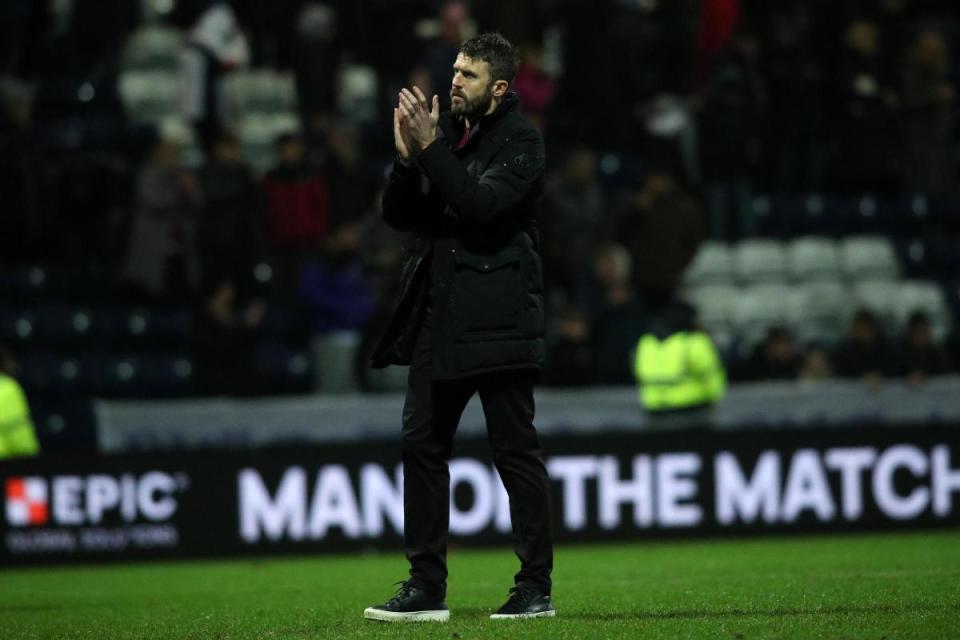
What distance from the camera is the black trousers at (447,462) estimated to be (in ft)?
21.7

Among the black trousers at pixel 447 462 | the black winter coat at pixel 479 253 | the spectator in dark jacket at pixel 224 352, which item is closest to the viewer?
the black winter coat at pixel 479 253

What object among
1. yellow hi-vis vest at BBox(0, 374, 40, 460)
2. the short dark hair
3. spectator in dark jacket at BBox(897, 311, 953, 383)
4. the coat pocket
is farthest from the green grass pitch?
spectator in dark jacket at BBox(897, 311, 953, 383)

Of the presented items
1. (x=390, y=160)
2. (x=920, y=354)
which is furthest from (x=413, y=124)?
(x=390, y=160)

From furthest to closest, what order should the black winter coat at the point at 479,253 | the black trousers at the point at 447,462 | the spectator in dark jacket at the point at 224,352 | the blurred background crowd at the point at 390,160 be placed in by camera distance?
the blurred background crowd at the point at 390,160 < the spectator in dark jacket at the point at 224,352 < the black trousers at the point at 447,462 < the black winter coat at the point at 479,253

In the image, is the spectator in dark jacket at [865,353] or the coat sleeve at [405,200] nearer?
the coat sleeve at [405,200]

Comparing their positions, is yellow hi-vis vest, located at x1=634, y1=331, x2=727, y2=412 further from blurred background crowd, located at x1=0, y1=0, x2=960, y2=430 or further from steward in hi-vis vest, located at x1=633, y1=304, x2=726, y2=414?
blurred background crowd, located at x1=0, y1=0, x2=960, y2=430

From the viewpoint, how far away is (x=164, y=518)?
12594 millimetres

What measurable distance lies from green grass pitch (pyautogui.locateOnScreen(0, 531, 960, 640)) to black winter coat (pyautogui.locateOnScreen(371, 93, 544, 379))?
106 cm

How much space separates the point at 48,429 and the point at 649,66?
25.0ft

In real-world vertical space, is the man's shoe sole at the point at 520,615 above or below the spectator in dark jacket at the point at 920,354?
below

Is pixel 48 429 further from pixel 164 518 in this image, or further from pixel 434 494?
pixel 434 494

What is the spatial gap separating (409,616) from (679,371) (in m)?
6.94

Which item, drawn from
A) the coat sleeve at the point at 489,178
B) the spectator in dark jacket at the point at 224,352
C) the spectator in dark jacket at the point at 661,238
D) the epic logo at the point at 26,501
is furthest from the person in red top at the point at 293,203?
the coat sleeve at the point at 489,178

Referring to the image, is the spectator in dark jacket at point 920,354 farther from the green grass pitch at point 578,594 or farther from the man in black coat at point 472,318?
the man in black coat at point 472,318
